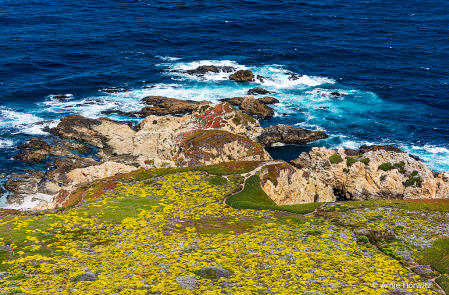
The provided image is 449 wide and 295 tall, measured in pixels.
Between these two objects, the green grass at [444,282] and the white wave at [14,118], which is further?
the white wave at [14,118]

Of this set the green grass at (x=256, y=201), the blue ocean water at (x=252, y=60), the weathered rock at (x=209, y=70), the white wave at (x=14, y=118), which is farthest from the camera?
the weathered rock at (x=209, y=70)

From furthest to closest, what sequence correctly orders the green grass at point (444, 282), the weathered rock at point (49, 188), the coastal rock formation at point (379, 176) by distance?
the weathered rock at point (49, 188), the coastal rock formation at point (379, 176), the green grass at point (444, 282)

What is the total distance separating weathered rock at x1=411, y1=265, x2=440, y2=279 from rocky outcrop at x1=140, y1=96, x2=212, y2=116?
70.8 metres

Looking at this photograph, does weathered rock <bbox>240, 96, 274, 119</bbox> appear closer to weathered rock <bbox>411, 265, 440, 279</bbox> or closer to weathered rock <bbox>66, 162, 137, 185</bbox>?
weathered rock <bbox>66, 162, 137, 185</bbox>

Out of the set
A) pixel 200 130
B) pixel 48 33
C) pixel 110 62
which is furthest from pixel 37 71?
pixel 200 130

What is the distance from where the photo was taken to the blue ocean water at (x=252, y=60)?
96.6 metres

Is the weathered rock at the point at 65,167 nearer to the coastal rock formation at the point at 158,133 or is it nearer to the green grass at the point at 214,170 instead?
the coastal rock formation at the point at 158,133

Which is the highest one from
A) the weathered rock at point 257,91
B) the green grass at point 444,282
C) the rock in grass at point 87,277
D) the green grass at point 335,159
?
the weathered rock at point 257,91

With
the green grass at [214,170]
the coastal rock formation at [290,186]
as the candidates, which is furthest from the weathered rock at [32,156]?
the coastal rock formation at [290,186]

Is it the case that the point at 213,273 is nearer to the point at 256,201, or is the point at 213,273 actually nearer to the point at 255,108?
the point at 256,201

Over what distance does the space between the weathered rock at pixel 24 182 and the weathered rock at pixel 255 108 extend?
52.1m

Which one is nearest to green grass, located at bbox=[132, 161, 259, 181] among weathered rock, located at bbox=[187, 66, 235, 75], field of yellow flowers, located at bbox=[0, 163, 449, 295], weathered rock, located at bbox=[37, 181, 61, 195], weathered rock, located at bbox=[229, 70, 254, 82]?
field of yellow flowers, located at bbox=[0, 163, 449, 295]

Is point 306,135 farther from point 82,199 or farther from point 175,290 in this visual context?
point 175,290

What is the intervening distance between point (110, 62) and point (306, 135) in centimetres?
7520
